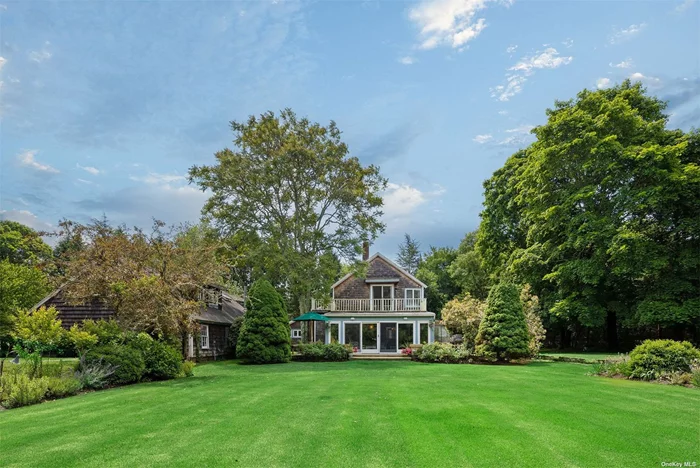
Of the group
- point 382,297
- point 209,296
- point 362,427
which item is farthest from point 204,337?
point 362,427

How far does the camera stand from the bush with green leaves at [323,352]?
22000mm

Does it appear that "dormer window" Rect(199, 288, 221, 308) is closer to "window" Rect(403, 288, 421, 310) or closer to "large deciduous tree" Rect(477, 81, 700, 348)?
"window" Rect(403, 288, 421, 310)

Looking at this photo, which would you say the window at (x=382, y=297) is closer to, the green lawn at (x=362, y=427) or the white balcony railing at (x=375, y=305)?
the white balcony railing at (x=375, y=305)

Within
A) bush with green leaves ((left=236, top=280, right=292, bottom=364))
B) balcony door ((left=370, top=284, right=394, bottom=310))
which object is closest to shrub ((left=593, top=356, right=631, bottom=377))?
bush with green leaves ((left=236, top=280, right=292, bottom=364))

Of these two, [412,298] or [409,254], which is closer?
[412,298]

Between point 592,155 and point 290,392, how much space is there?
20.6m

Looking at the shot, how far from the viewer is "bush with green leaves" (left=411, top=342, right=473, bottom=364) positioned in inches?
803

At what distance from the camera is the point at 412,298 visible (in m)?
29.1

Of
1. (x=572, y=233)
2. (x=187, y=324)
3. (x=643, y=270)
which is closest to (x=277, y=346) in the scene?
(x=187, y=324)

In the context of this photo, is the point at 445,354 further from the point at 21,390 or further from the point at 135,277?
the point at 21,390

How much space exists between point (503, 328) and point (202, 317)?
1496 cm

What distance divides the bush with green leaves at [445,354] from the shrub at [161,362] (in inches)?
463

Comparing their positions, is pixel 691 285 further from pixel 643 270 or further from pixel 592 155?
pixel 592 155

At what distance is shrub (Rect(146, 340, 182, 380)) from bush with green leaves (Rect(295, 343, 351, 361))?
29.9 ft
